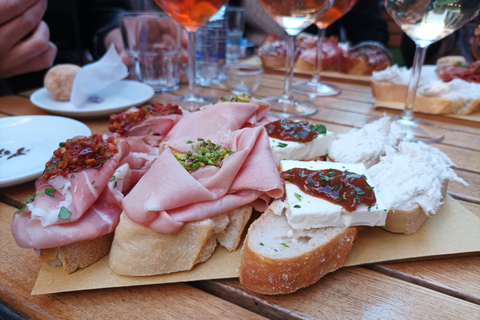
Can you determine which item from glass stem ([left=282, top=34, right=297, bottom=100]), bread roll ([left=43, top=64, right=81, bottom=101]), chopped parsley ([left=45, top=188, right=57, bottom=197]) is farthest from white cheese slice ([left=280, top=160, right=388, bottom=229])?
bread roll ([left=43, top=64, right=81, bottom=101])

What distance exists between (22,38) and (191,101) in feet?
3.79

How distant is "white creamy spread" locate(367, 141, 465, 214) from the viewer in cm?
100

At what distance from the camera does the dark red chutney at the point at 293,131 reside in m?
1.22

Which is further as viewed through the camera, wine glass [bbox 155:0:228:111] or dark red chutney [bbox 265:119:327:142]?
wine glass [bbox 155:0:228:111]

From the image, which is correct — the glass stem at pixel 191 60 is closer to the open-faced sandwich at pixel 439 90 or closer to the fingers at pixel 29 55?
the fingers at pixel 29 55

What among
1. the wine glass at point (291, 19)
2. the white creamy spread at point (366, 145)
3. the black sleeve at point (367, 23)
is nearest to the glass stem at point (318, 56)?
the wine glass at point (291, 19)

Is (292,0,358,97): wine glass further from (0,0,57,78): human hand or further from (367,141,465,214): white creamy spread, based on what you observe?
(0,0,57,78): human hand

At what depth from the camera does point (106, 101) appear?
189 centimetres

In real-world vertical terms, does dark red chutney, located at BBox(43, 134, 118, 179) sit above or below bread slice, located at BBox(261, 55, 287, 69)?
above

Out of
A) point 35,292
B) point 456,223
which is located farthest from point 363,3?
point 35,292

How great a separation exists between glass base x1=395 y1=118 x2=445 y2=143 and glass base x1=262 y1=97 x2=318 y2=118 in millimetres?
476

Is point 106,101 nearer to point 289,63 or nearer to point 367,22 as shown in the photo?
point 289,63

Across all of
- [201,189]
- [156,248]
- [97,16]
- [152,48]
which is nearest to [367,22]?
[97,16]

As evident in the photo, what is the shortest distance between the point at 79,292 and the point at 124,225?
0.18m
